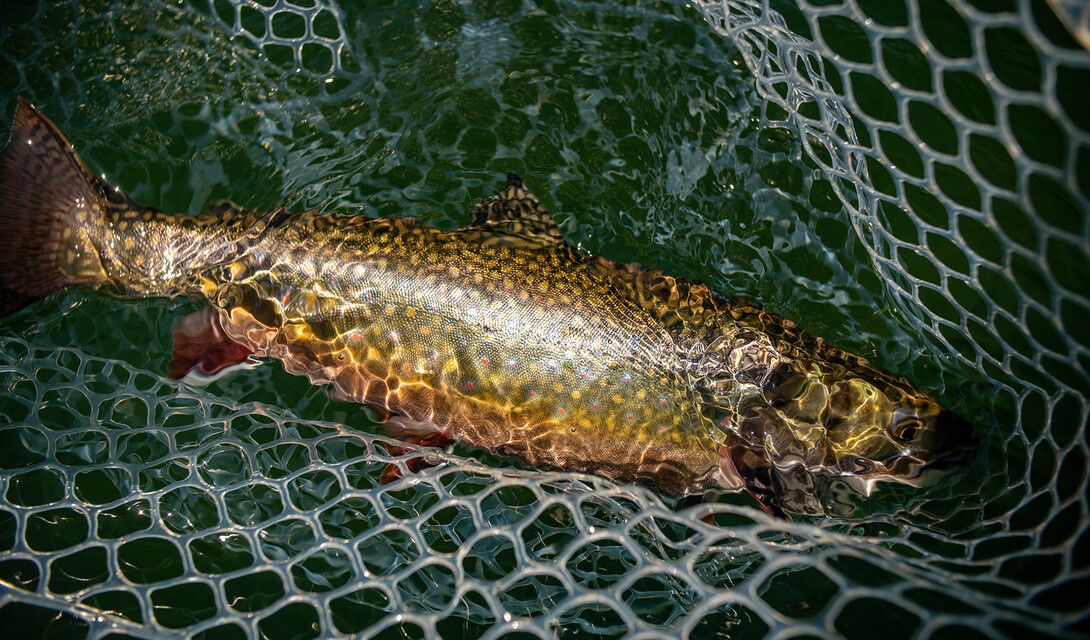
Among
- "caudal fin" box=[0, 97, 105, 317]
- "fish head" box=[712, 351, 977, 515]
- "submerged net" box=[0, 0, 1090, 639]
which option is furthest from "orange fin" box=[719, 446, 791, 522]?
"caudal fin" box=[0, 97, 105, 317]

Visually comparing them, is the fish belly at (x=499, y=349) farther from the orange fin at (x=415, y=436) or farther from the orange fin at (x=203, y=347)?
the orange fin at (x=203, y=347)

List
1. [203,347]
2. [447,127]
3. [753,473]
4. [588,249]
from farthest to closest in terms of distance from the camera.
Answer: [447,127]
[588,249]
[203,347]
[753,473]

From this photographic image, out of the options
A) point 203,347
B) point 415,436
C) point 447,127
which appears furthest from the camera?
point 447,127

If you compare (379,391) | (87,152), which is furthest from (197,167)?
(379,391)

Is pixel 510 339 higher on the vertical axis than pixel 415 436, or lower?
higher

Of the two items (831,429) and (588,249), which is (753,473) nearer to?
(831,429)

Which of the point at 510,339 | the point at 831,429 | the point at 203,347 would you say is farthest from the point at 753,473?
the point at 203,347

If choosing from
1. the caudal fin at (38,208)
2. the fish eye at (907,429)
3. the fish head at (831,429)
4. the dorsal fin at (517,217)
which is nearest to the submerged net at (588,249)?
the fish head at (831,429)
